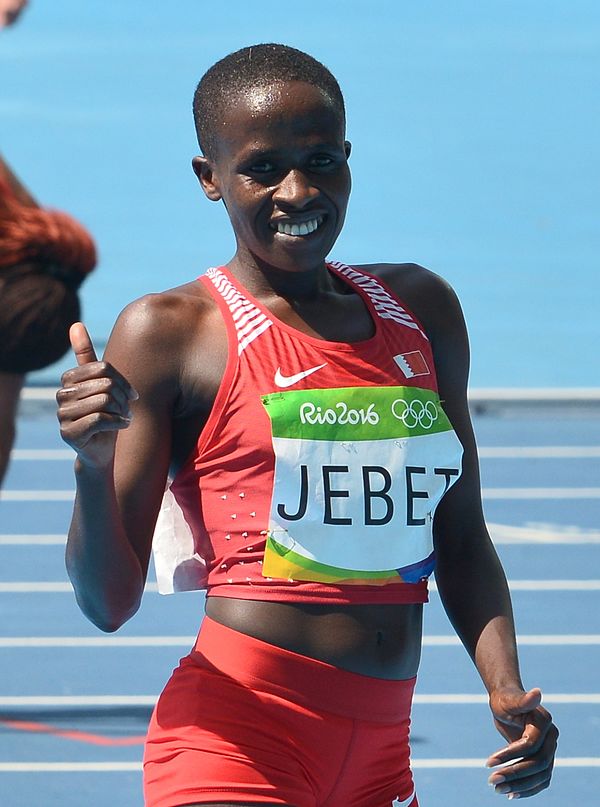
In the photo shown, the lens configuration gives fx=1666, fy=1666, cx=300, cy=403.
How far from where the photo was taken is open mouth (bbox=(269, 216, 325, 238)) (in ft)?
7.56

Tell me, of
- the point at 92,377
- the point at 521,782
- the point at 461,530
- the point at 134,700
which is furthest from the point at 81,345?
the point at 134,700

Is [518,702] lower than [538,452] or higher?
lower

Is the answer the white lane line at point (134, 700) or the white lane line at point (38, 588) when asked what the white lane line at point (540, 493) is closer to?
the white lane line at point (38, 588)

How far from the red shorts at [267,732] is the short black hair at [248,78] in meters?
0.72

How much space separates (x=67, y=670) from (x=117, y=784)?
102 centimetres

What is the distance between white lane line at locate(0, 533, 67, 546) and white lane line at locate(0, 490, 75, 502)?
1.98 feet

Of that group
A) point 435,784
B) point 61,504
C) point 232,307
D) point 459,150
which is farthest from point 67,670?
point 459,150

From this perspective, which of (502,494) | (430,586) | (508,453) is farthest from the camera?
(508,453)

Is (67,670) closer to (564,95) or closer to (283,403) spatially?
(283,403)

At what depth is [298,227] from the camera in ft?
7.57

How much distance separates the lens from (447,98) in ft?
49.3

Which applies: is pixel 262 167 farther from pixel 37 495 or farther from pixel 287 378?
pixel 37 495

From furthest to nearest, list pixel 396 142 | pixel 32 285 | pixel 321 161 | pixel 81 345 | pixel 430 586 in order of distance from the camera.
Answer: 1. pixel 396 142
2. pixel 430 586
3. pixel 321 161
4. pixel 81 345
5. pixel 32 285

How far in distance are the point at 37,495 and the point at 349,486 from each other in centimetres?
592
